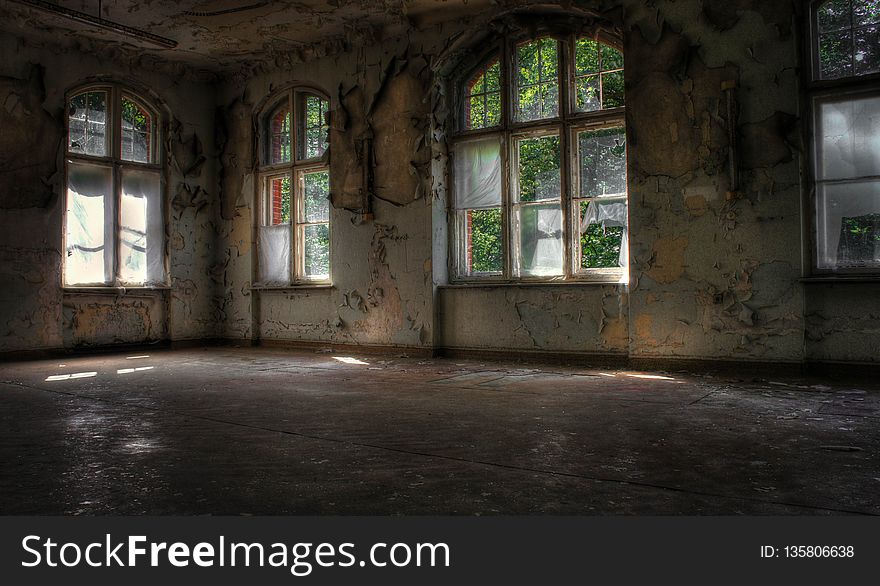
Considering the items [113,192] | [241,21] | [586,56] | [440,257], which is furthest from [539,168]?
[113,192]

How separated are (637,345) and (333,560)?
480 centimetres

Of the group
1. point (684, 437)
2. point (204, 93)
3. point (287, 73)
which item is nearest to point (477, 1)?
point (287, 73)

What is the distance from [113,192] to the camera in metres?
8.28

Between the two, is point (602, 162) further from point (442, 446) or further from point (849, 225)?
point (442, 446)

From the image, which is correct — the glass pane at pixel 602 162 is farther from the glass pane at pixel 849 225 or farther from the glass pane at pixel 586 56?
the glass pane at pixel 849 225

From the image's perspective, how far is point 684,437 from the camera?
3.14 m

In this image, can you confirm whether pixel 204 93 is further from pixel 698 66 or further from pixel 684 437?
pixel 684 437

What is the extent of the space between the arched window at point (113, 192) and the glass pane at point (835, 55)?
7528 mm

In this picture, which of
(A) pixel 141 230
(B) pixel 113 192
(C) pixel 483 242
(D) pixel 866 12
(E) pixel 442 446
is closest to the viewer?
(E) pixel 442 446

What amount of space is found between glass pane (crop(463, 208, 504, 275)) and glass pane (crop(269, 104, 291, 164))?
9.33ft

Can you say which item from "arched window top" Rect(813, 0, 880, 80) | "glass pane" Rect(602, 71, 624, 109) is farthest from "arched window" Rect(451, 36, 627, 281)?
"arched window top" Rect(813, 0, 880, 80)

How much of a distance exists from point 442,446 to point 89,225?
669 centimetres

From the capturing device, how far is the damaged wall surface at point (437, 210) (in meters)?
5.48

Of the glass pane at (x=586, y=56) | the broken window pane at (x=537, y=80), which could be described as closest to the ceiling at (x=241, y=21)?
the broken window pane at (x=537, y=80)
